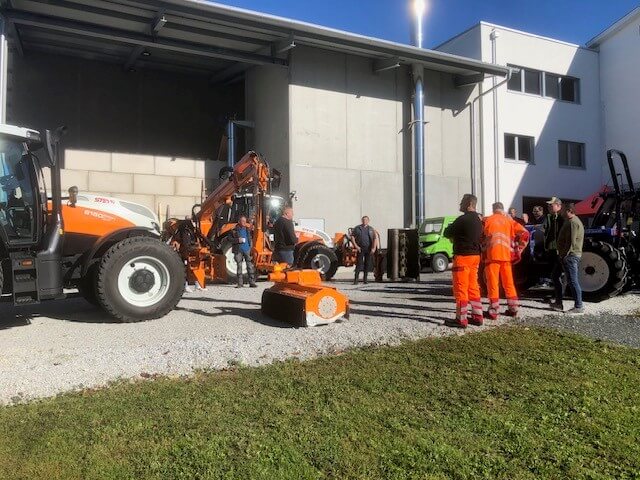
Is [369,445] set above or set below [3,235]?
below

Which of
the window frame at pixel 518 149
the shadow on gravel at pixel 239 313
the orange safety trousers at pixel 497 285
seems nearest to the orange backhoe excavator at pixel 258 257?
the shadow on gravel at pixel 239 313

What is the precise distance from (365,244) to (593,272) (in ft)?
17.1

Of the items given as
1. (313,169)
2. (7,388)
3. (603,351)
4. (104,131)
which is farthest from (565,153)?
(7,388)

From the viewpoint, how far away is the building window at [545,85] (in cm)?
2417

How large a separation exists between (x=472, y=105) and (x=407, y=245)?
12.0m

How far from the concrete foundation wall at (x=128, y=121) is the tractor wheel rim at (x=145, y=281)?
12.9 meters

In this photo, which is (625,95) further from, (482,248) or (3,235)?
(3,235)

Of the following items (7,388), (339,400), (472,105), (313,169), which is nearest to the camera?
(339,400)

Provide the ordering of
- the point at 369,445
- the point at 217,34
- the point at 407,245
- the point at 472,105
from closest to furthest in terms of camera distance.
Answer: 1. the point at 369,445
2. the point at 407,245
3. the point at 217,34
4. the point at 472,105

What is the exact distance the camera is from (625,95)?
24875 mm

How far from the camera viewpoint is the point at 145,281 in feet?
25.3

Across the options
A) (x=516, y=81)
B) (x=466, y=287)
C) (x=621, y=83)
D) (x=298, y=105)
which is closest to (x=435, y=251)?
(x=298, y=105)

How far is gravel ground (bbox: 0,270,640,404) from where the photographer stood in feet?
18.0

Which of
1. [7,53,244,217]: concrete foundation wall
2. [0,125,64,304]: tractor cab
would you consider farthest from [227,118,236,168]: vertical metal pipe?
[0,125,64,304]: tractor cab
